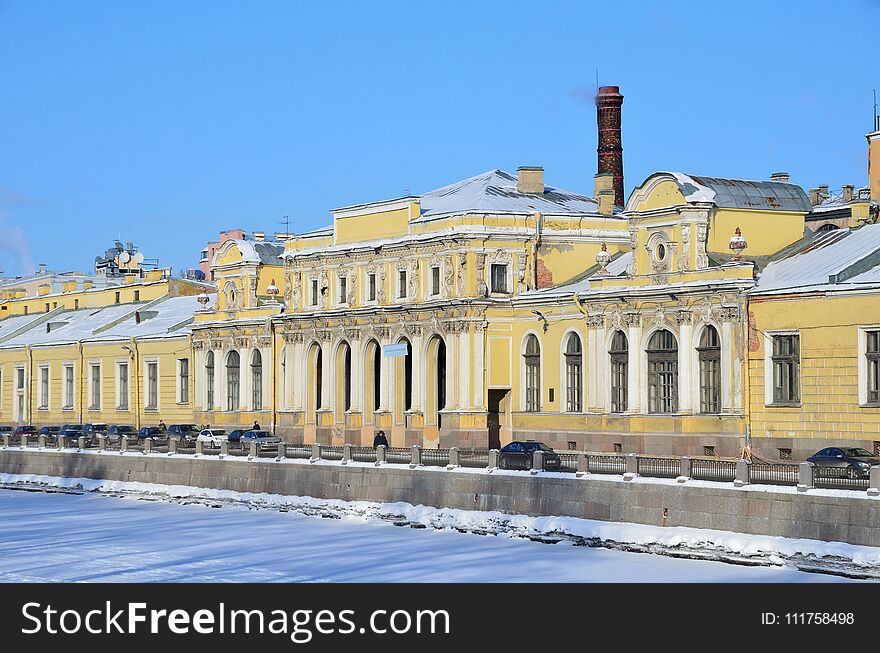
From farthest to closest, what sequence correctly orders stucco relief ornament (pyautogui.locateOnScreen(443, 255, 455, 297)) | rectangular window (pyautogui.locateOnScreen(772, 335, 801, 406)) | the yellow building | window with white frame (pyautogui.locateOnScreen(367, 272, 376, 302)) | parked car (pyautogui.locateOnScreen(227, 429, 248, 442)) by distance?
the yellow building, window with white frame (pyautogui.locateOnScreen(367, 272, 376, 302)), parked car (pyautogui.locateOnScreen(227, 429, 248, 442)), stucco relief ornament (pyautogui.locateOnScreen(443, 255, 455, 297)), rectangular window (pyautogui.locateOnScreen(772, 335, 801, 406))

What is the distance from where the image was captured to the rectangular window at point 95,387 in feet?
283

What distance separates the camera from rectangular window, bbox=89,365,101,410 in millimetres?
86188

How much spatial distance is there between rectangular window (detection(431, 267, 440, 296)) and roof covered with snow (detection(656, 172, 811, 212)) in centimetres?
1000

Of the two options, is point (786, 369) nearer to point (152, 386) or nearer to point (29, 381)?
Result: point (152, 386)

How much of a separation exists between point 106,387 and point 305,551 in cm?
4329

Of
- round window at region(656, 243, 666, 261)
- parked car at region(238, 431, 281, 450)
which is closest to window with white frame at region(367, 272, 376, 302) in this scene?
parked car at region(238, 431, 281, 450)

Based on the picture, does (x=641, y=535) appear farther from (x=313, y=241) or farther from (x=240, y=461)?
(x=313, y=241)

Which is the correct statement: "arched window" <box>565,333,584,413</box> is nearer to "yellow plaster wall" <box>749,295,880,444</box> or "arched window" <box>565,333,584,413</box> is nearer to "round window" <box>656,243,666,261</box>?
"round window" <box>656,243,666,261</box>

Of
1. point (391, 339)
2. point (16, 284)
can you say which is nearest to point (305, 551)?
point (391, 339)

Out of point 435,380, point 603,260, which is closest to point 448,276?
point 435,380

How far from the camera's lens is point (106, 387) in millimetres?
85438

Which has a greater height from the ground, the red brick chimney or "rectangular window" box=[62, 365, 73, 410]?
the red brick chimney

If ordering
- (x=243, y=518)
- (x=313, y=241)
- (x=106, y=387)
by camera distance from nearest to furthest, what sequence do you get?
(x=243, y=518)
(x=313, y=241)
(x=106, y=387)

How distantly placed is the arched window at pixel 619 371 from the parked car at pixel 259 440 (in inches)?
418
